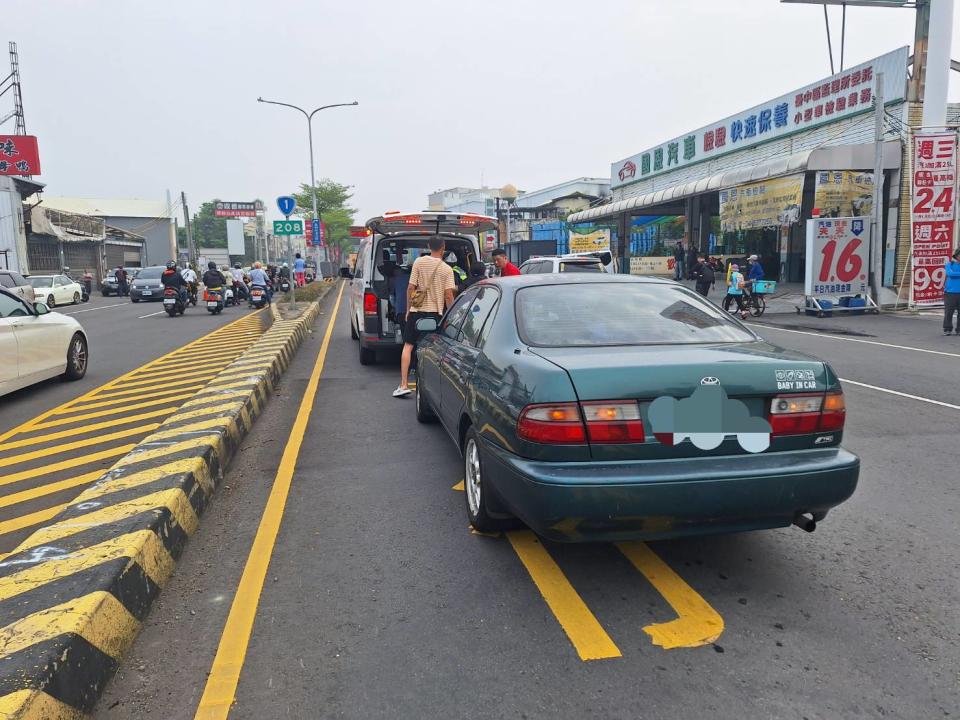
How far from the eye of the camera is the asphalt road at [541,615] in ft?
8.04

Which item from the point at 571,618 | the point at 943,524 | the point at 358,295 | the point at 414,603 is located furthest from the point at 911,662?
the point at 358,295

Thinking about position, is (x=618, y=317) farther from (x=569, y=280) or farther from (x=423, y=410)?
(x=423, y=410)

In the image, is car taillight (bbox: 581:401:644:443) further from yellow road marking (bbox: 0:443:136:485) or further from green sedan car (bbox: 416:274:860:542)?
yellow road marking (bbox: 0:443:136:485)

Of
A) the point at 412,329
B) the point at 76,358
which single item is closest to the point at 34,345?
the point at 76,358

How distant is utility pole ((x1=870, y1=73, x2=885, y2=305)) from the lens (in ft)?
54.9

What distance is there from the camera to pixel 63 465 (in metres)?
5.29

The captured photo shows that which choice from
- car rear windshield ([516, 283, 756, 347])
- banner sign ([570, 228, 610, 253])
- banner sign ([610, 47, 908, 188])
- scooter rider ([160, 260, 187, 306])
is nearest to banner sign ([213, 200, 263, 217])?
banner sign ([570, 228, 610, 253])

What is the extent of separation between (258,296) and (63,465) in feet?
54.8

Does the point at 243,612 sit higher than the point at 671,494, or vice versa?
the point at 671,494

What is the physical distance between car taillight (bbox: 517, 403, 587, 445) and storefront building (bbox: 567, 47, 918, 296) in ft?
58.0

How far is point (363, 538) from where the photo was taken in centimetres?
386

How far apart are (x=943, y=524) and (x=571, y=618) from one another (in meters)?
2.50

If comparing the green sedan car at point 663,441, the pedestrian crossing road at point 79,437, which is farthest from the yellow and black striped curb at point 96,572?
the green sedan car at point 663,441

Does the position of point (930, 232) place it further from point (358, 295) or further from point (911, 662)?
point (911, 662)
